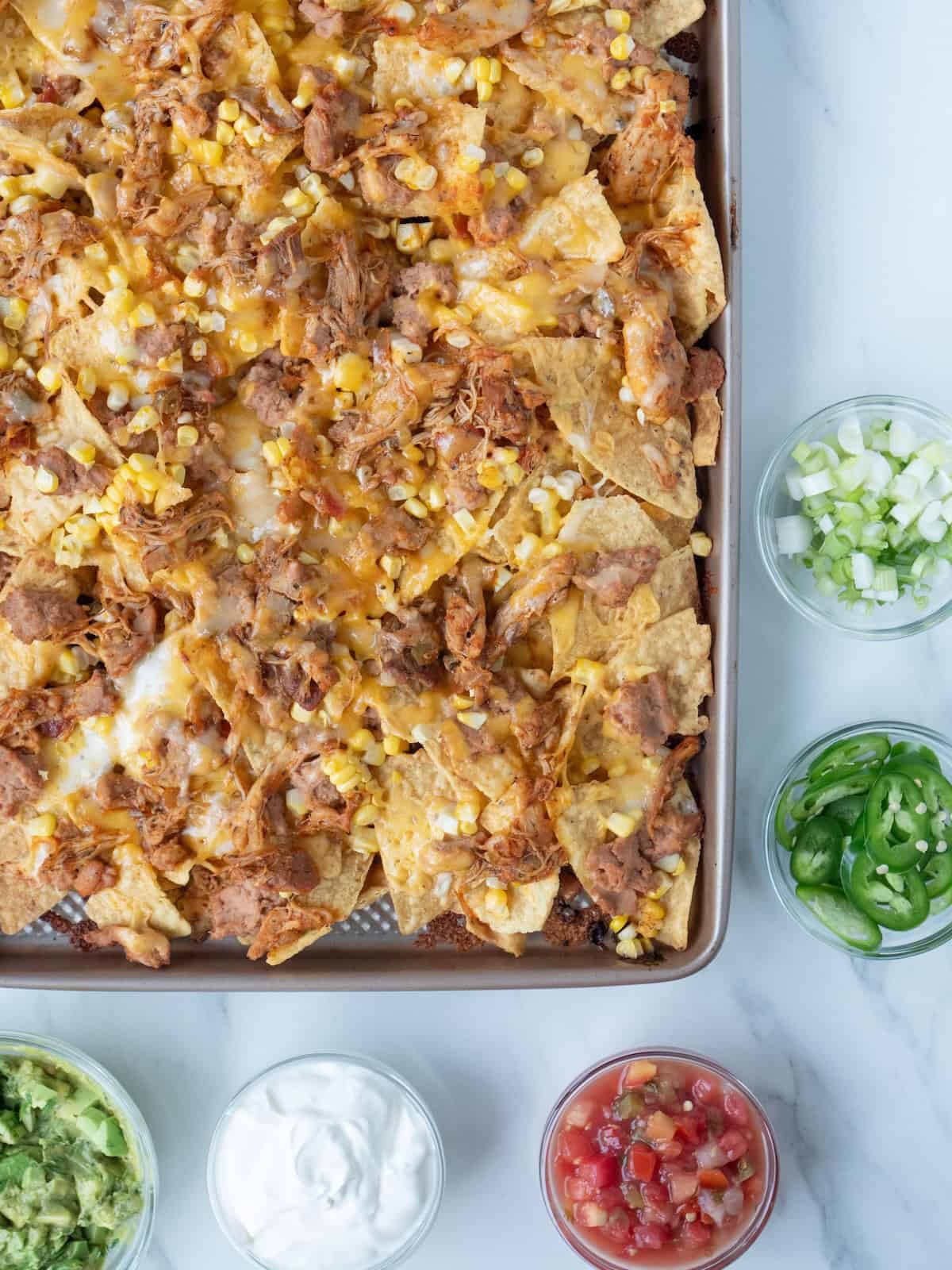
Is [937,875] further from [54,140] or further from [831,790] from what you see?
[54,140]

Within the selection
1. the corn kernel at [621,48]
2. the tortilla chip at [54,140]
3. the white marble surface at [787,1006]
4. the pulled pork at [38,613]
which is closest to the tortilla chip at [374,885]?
the white marble surface at [787,1006]

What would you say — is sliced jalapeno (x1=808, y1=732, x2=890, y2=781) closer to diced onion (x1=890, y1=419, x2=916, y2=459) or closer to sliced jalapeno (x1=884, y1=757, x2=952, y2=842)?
sliced jalapeno (x1=884, y1=757, x2=952, y2=842)

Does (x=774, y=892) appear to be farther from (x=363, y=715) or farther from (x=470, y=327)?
(x=470, y=327)

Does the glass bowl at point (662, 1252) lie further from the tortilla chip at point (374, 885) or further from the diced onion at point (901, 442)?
the diced onion at point (901, 442)

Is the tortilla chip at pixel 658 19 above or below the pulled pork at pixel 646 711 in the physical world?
above

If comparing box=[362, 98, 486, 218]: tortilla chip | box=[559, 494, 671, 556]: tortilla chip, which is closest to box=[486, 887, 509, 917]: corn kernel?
box=[559, 494, 671, 556]: tortilla chip

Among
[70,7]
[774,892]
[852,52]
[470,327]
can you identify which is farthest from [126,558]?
[852,52]

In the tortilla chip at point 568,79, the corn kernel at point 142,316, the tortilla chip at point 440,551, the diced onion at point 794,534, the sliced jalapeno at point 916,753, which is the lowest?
the sliced jalapeno at point 916,753


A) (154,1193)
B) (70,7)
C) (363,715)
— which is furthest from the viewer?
(154,1193)
